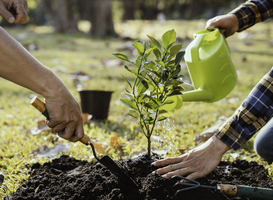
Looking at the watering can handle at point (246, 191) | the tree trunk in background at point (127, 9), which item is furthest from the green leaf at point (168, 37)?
the tree trunk in background at point (127, 9)

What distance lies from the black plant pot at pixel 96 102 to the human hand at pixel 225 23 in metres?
1.37

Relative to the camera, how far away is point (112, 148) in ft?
7.63

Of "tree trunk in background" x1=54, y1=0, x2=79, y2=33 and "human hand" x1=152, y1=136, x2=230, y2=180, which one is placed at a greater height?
"human hand" x1=152, y1=136, x2=230, y2=180

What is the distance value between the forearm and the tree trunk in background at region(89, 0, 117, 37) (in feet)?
32.4

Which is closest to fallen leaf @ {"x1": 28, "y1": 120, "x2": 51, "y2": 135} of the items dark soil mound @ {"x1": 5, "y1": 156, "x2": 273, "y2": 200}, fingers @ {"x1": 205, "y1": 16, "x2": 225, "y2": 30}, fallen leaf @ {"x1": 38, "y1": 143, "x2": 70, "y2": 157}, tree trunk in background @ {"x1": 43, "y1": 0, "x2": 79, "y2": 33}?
fallen leaf @ {"x1": 38, "y1": 143, "x2": 70, "y2": 157}

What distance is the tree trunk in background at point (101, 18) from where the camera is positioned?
411 inches

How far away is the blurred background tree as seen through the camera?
36.0 ft

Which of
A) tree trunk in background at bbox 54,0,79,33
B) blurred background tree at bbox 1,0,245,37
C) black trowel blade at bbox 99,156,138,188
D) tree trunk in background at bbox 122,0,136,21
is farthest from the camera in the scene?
tree trunk in background at bbox 122,0,136,21

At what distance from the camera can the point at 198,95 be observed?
69.9 inches

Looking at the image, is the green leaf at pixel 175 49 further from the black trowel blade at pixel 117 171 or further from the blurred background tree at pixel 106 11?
the blurred background tree at pixel 106 11

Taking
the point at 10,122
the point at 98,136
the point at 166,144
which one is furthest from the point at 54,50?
the point at 166,144

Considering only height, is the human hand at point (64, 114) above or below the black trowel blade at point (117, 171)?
above

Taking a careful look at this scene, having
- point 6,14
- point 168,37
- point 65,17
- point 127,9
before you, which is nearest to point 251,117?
point 168,37

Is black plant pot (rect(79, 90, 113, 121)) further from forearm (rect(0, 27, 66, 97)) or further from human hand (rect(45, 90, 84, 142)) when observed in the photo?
forearm (rect(0, 27, 66, 97))
